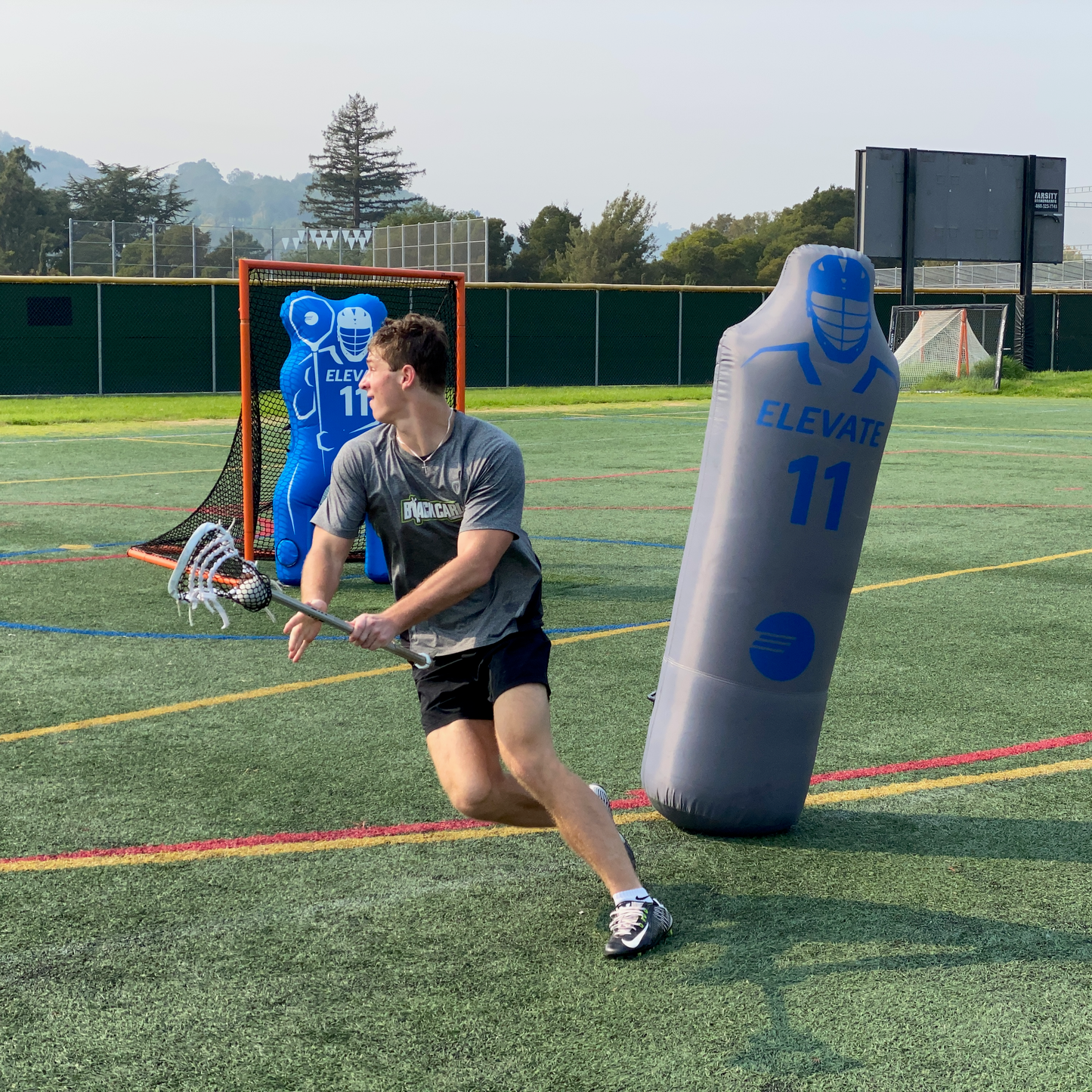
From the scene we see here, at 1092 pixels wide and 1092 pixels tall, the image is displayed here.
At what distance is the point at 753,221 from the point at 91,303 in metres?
107

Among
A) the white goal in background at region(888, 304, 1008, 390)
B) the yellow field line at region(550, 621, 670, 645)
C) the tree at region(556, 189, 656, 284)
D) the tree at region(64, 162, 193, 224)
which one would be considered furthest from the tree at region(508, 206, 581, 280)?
the yellow field line at region(550, 621, 670, 645)

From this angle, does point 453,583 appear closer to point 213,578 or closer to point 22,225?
point 213,578

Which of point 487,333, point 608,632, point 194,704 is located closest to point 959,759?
point 608,632

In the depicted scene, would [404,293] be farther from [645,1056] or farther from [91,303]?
[645,1056]

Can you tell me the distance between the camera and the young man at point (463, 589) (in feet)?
14.1

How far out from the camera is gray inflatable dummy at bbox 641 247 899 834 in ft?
16.0

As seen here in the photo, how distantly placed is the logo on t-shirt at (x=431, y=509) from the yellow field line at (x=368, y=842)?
1140 mm

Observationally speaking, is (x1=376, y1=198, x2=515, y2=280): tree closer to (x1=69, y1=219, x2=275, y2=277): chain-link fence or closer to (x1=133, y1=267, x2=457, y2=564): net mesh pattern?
(x1=69, y1=219, x2=275, y2=277): chain-link fence

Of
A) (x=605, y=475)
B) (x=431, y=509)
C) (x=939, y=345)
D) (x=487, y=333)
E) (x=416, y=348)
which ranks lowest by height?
(x=605, y=475)

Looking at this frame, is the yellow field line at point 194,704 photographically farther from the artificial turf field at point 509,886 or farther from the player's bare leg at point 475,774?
→ the player's bare leg at point 475,774

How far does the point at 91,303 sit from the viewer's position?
32.5 metres

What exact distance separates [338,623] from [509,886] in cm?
122

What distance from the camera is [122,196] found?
10444 centimetres

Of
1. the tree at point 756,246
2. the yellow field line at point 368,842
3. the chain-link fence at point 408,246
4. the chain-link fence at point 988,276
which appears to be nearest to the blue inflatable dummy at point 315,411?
the yellow field line at point 368,842
